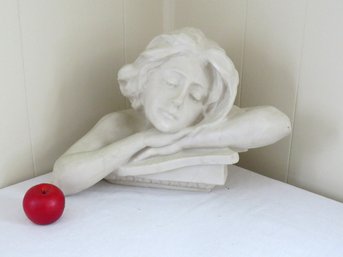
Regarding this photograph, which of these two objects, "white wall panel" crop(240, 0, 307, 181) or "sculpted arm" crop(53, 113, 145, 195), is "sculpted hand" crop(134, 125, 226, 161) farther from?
"white wall panel" crop(240, 0, 307, 181)

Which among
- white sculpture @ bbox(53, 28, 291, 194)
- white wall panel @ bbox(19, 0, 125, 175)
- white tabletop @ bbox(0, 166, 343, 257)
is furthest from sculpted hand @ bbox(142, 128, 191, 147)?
white wall panel @ bbox(19, 0, 125, 175)

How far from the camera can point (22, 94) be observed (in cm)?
99

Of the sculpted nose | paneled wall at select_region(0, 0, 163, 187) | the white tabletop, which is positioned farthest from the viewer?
paneled wall at select_region(0, 0, 163, 187)

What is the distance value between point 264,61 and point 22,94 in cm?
59

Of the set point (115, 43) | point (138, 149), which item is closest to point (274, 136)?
point (138, 149)

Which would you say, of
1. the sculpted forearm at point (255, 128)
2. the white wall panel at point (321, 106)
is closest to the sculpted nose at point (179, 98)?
the sculpted forearm at point (255, 128)

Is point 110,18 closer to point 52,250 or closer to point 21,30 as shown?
point 21,30

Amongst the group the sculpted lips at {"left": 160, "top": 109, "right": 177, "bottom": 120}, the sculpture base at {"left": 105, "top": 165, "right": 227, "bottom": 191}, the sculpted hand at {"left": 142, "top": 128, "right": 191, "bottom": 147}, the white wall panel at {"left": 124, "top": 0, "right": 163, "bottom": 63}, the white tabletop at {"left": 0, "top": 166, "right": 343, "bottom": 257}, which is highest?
the white wall panel at {"left": 124, "top": 0, "right": 163, "bottom": 63}

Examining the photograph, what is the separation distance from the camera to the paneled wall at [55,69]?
0.97 m

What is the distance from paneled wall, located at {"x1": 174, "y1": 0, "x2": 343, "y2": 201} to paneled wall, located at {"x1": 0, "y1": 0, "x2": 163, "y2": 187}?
0.26 meters

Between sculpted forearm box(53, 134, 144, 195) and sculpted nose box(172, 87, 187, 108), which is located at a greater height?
sculpted nose box(172, 87, 187, 108)

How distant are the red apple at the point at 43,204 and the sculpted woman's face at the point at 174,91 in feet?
0.80

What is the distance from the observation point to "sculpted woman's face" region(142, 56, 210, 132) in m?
0.87

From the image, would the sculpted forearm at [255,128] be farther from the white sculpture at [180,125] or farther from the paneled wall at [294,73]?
the paneled wall at [294,73]
